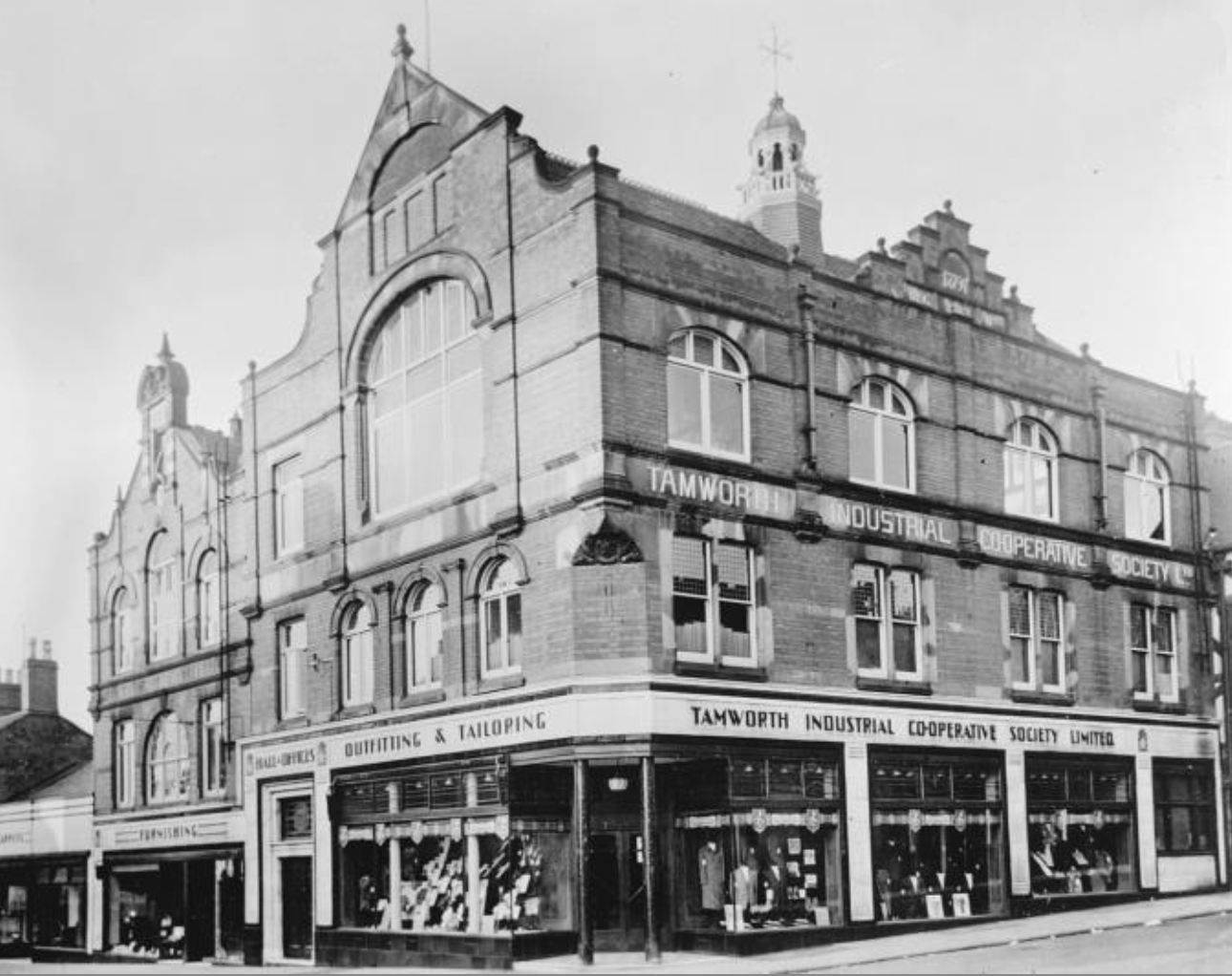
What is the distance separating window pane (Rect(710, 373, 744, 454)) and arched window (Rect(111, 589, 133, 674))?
63.8ft

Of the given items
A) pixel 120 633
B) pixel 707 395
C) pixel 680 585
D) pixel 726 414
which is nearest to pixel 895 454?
pixel 726 414

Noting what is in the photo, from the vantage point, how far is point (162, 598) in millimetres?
36594

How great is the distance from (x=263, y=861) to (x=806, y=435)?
13.3 metres

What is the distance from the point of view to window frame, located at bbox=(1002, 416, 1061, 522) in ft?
94.0

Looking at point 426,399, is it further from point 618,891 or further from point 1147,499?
point 1147,499

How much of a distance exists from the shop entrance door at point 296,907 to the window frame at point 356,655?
334cm

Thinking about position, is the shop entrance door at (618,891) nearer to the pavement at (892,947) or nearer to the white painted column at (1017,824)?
the pavement at (892,947)

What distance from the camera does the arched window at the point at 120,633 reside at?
3775 cm

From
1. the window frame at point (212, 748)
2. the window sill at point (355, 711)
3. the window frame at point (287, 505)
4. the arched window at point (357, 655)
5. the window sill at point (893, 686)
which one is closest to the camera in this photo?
the window sill at point (893, 686)

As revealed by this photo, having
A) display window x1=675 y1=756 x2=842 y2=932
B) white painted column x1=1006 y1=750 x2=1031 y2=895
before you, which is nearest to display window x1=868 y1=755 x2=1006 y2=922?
white painted column x1=1006 y1=750 x2=1031 y2=895

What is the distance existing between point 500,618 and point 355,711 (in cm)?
456

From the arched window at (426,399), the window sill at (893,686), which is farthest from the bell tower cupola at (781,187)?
the window sill at (893,686)

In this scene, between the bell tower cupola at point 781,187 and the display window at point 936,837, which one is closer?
the display window at point 936,837

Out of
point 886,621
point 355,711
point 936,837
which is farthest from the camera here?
point 355,711
